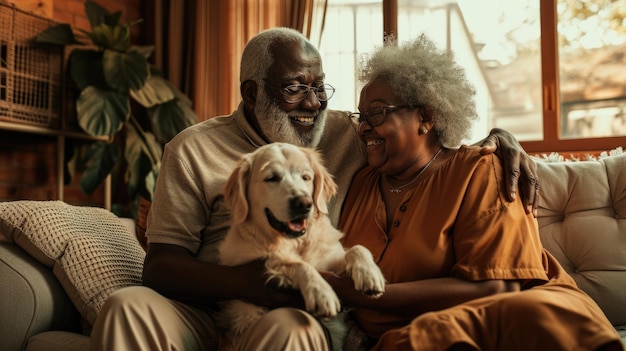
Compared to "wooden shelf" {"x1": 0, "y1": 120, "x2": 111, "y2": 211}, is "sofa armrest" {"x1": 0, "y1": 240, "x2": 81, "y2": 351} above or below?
below

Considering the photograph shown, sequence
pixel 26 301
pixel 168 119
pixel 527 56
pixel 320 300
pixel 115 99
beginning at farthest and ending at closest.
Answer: pixel 168 119 < pixel 527 56 < pixel 115 99 < pixel 26 301 < pixel 320 300

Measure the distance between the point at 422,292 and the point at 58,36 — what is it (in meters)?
3.43

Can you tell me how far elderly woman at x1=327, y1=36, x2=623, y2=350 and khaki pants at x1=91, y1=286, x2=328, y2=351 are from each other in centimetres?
14

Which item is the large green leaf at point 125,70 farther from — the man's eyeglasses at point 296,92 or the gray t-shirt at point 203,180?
the man's eyeglasses at point 296,92

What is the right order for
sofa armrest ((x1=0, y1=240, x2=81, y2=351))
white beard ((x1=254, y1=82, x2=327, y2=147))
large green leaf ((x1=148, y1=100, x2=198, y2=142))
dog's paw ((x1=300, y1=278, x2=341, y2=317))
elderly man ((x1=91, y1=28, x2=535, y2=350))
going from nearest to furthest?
1. dog's paw ((x1=300, y1=278, x2=341, y2=317))
2. elderly man ((x1=91, y1=28, x2=535, y2=350))
3. sofa armrest ((x1=0, y1=240, x2=81, y2=351))
4. white beard ((x1=254, y1=82, x2=327, y2=147))
5. large green leaf ((x1=148, y1=100, x2=198, y2=142))

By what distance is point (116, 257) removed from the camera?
2.09m

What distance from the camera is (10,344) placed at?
1880mm

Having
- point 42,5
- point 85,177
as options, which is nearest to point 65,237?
point 85,177

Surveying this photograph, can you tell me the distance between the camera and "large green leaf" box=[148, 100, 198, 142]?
4574 millimetres

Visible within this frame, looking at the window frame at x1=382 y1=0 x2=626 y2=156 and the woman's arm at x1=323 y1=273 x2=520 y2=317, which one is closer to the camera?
the woman's arm at x1=323 y1=273 x2=520 y2=317

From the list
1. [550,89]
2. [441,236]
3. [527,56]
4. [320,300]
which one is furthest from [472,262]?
[527,56]

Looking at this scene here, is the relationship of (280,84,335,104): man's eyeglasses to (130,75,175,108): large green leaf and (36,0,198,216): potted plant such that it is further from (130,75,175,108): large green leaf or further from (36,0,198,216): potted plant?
(130,75,175,108): large green leaf

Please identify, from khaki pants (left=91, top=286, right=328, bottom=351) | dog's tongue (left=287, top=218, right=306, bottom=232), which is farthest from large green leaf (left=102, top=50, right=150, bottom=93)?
dog's tongue (left=287, top=218, right=306, bottom=232)

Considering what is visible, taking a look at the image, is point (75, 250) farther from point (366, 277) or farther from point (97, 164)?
point (97, 164)
